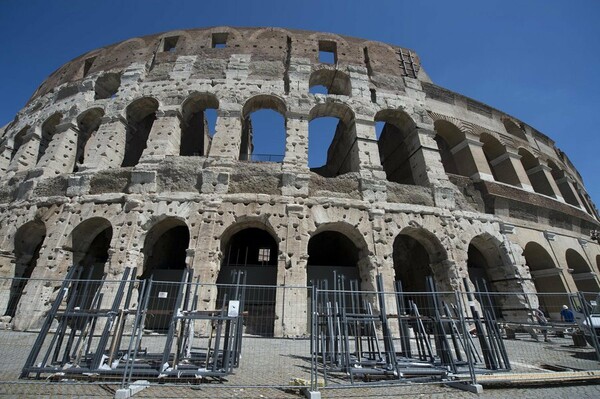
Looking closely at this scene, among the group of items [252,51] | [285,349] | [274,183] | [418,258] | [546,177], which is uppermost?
[252,51]

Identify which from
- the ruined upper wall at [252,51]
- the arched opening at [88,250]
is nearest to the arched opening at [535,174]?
the ruined upper wall at [252,51]

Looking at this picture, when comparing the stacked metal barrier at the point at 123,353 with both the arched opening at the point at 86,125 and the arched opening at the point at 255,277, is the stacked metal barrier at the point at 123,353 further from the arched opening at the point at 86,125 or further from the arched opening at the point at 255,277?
the arched opening at the point at 86,125

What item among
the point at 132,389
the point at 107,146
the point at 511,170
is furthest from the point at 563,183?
the point at 107,146

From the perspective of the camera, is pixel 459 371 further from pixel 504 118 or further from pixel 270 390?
pixel 504 118

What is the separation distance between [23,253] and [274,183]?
9.42 metres

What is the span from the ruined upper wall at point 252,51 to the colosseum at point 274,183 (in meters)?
0.10

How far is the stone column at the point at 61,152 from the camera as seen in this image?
11156mm

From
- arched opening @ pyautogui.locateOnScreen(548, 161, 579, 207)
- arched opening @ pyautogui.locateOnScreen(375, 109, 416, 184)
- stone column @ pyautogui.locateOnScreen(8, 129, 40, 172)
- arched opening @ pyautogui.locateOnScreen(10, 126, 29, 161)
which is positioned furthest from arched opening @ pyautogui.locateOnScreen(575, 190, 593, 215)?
arched opening @ pyautogui.locateOnScreen(10, 126, 29, 161)

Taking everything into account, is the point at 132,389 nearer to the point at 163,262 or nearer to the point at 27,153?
the point at 163,262

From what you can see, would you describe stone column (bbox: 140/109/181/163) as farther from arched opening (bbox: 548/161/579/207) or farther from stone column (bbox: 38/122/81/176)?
arched opening (bbox: 548/161/579/207)

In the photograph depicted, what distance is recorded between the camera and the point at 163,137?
10938 millimetres

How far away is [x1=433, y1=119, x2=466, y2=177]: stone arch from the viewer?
12902 millimetres

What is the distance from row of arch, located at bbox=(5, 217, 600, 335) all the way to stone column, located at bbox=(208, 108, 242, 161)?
2.66 meters

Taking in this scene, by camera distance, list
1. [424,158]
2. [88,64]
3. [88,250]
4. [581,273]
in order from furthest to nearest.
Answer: [88,64]
[581,273]
[424,158]
[88,250]
